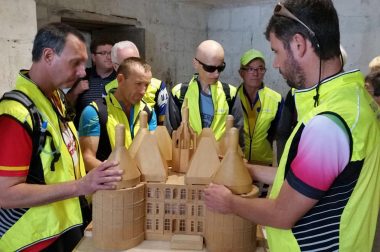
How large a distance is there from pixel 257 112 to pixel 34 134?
215 centimetres

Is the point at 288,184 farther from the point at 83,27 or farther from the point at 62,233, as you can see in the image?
the point at 83,27

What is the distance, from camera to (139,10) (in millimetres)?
4426

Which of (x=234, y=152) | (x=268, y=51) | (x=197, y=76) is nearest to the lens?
(x=234, y=152)

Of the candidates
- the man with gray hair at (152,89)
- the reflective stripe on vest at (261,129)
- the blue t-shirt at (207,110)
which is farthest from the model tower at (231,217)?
the reflective stripe on vest at (261,129)

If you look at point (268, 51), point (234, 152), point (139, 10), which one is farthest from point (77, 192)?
point (268, 51)

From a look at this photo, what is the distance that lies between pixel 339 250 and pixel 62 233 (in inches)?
39.8

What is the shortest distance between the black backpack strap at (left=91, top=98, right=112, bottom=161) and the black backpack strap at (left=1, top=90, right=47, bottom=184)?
59 cm

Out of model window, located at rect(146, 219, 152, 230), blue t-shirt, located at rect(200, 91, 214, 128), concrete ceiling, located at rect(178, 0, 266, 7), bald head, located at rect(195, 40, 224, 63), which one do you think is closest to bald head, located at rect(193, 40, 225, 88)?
bald head, located at rect(195, 40, 224, 63)

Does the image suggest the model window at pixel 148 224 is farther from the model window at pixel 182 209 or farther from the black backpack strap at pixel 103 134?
the black backpack strap at pixel 103 134

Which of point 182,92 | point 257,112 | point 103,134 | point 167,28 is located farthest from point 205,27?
point 103,134

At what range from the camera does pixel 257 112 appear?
315 cm

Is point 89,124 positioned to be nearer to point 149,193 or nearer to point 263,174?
point 149,193

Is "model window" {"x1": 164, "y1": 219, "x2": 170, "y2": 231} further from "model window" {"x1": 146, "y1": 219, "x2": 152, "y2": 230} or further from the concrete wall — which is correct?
the concrete wall

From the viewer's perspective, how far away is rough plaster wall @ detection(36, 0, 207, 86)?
427 cm
